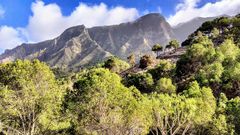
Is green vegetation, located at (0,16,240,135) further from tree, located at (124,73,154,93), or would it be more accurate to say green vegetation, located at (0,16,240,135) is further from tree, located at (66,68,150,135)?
tree, located at (124,73,154,93)

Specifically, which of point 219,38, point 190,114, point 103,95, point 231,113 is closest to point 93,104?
point 103,95

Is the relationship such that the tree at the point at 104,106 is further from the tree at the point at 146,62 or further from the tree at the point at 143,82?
the tree at the point at 146,62

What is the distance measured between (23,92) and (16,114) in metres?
3.14

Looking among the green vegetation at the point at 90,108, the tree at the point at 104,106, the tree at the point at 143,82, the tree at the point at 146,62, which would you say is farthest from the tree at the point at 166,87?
the tree at the point at 146,62

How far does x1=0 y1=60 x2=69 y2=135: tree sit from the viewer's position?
39062 mm

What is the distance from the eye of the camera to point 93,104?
36500 millimetres

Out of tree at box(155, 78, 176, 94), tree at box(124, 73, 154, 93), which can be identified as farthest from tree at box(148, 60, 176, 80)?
tree at box(155, 78, 176, 94)

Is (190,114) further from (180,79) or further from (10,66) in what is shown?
(180,79)

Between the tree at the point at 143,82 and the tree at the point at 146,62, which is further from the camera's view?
the tree at the point at 146,62

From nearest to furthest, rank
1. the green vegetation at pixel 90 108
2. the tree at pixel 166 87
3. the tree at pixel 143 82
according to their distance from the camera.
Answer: the green vegetation at pixel 90 108, the tree at pixel 166 87, the tree at pixel 143 82

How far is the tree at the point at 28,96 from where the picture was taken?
39062 millimetres

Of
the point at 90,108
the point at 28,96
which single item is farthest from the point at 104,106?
the point at 28,96

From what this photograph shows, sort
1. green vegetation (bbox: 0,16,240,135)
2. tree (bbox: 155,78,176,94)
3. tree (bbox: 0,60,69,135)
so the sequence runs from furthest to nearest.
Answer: tree (bbox: 155,78,176,94) < tree (bbox: 0,60,69,135) < green vegetation (bbox: 0,16,240,135)

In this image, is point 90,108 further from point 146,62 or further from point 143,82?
point 146,62
